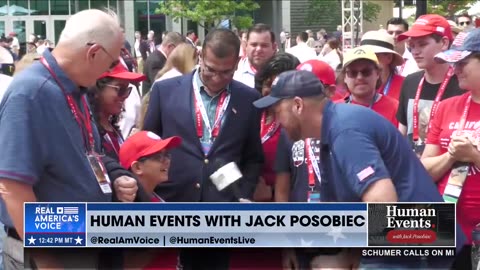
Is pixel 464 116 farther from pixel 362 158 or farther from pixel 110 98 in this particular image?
pixel 110 98

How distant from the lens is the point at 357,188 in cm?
325

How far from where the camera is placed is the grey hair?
11.5 feet

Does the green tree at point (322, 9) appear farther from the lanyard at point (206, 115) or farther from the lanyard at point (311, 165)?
the lanyard at point (311, 165)

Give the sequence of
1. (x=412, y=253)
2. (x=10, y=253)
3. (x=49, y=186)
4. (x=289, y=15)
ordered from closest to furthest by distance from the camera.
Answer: (x=412, y=253) → (x=49, y=186) → (x=10, y=253) → (x=289, y=15)

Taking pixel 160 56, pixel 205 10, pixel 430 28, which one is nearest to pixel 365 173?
pixel 430 28

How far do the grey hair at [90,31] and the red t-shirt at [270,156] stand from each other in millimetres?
1734

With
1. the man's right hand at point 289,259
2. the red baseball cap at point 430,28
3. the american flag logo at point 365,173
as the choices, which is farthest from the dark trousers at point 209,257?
the red baseball cap at point 430,28

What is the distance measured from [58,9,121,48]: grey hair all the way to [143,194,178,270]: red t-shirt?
850 millimetres

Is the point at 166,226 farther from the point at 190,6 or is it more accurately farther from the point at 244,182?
the point at 190,6

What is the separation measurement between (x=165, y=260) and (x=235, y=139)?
1.61 m

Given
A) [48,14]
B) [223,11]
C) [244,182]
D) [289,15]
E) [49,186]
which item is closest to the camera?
[49,186]

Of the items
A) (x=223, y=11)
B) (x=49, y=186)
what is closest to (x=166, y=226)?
(x=49, y=186)

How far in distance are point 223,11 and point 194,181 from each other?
37802 millimetres

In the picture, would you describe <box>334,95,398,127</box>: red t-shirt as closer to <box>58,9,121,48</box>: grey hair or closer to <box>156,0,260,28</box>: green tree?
<box>58,9,121,48</box>: grey hair
